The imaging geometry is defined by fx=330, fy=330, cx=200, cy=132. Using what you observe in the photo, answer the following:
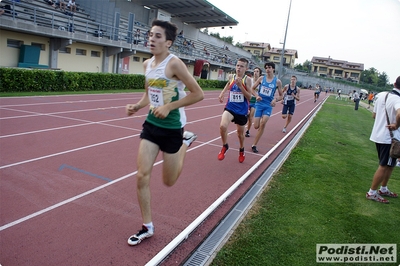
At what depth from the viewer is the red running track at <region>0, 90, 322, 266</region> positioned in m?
3.32

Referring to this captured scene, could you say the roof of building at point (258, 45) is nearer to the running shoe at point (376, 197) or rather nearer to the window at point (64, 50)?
the window at point (64, 50)

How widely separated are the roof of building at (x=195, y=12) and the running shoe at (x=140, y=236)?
114 ft

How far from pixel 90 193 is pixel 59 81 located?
14.9 meters

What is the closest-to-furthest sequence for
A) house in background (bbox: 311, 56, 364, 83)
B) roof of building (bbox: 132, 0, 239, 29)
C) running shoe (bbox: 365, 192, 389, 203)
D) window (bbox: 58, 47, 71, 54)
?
1. running shoe (bbox: 365, 192, 389, 203)
2. window (bbox: 58, 47, 71, 54)
3. roof of building (bbox: 132, 0, 239, 29)
4. house in background (bbox: 311, 56, 364, 83)

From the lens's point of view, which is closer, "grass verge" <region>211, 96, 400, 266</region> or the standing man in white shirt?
"grass verge" <region>211, 96, 400, 266</region>

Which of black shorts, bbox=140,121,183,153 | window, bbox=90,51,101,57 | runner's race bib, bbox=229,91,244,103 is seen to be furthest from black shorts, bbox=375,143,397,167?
window, bbox=90,51,101,57

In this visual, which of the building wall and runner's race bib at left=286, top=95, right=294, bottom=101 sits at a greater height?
the building wall

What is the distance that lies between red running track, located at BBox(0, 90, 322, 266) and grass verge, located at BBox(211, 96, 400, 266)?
48 cm

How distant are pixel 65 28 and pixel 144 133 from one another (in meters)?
20.5

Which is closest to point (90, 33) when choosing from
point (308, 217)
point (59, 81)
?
point (59, 81)

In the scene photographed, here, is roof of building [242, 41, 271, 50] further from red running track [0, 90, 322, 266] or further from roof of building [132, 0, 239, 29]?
red running track [0, 90, 322, 266]

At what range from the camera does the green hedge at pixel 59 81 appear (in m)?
15.0

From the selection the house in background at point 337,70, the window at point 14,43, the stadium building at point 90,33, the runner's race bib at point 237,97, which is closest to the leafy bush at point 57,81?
the stadium building at point 90,33

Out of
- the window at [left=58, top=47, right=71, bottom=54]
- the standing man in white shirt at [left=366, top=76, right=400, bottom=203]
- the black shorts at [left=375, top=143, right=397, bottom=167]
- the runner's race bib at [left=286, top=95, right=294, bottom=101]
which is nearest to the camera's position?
the standing man in white shirt at [left=366, top=76, right=400, bottom=203]
